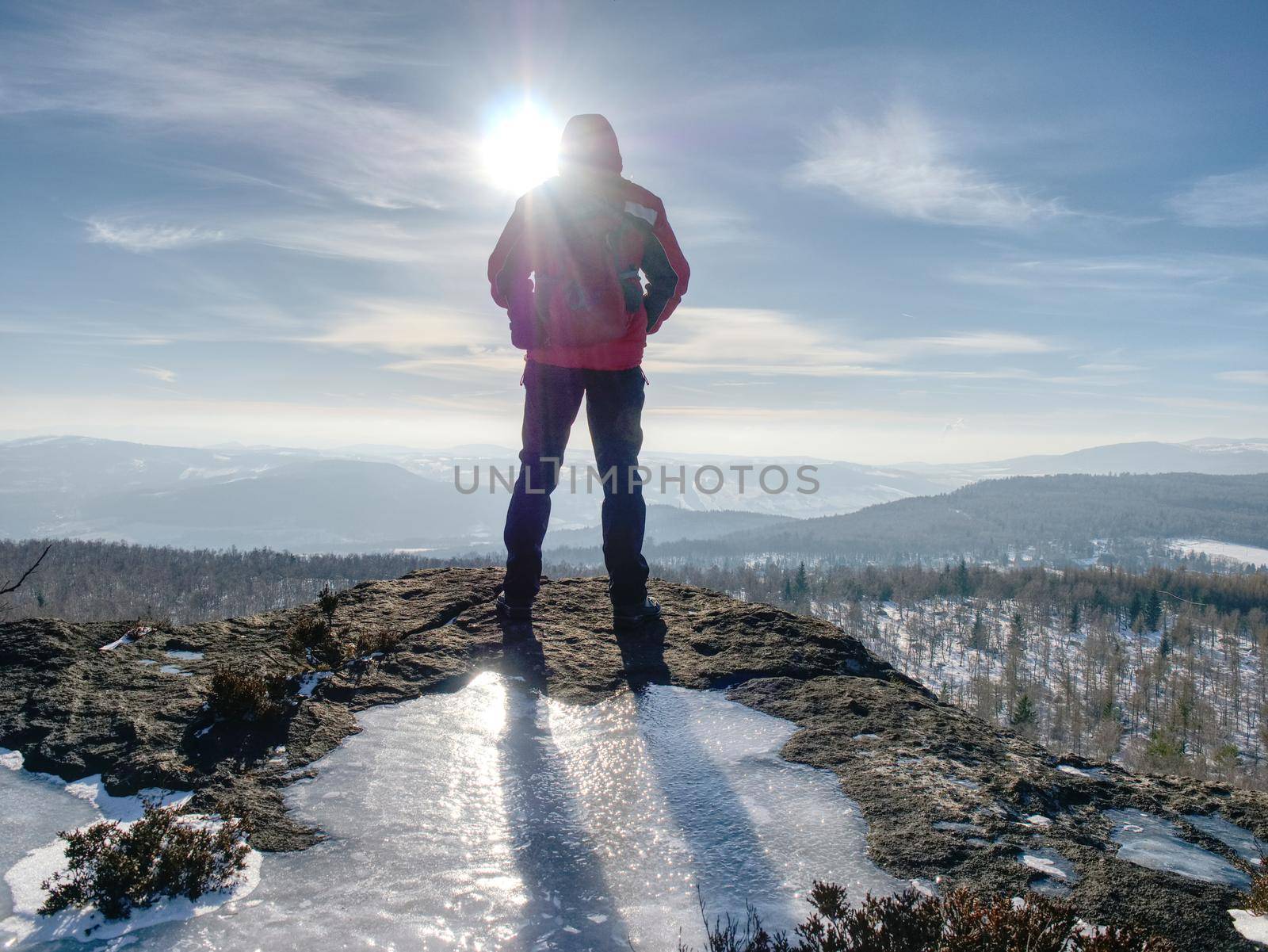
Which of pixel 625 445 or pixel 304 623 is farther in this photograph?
pixel 625 445

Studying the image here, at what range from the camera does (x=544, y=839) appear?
306cm

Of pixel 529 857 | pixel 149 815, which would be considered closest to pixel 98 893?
pixel 149 815

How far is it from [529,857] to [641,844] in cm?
51

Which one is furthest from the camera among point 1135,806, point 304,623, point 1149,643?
point 1149,643

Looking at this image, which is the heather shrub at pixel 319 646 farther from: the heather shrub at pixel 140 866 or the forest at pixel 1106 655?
the forest at pixel 1106 655

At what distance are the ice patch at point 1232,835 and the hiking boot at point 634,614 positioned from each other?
4109mm

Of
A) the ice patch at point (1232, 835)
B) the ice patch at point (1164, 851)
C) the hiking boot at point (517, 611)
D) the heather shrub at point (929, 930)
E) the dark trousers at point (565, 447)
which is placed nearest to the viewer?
the heather shrub at point (929, 930)

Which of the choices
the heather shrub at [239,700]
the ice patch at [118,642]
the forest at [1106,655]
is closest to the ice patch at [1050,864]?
the heather shrub at [239,700]

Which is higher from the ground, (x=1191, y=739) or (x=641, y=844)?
(x=641, y=844)

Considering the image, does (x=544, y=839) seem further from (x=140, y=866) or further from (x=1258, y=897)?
(x=1258, y=897)

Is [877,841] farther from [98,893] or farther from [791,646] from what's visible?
[98,893]

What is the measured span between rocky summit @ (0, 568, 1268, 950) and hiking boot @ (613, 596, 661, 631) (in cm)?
13

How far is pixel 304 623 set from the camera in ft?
18.6

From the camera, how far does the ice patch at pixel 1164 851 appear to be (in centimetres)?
289
